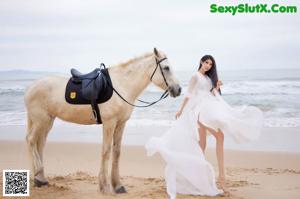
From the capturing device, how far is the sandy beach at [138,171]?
5.36 meters

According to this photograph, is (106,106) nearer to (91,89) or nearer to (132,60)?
(91,89)

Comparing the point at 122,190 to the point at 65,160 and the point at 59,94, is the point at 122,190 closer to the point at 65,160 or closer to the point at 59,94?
the point at 59,94

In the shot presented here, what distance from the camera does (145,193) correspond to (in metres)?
5.29

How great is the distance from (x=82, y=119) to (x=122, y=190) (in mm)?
977

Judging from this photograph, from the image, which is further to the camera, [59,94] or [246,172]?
[246,172]

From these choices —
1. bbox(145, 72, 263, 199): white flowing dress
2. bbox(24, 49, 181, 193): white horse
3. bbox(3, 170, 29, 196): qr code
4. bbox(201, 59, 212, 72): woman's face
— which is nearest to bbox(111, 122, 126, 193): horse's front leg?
bbox(24, 49, 181, 193): white horse

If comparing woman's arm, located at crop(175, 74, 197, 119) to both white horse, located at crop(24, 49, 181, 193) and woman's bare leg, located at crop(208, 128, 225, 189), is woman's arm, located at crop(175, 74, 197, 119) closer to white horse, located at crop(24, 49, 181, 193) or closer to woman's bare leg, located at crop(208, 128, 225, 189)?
white horse, located at crop(24, 49, 181, 193)

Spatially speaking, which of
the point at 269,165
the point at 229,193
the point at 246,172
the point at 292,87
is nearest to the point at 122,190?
the point at 229,193

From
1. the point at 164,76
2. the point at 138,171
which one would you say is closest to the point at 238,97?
the point at 138,171

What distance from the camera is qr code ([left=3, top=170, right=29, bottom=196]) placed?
5.08m

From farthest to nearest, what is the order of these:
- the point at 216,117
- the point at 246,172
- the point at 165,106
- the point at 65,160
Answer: the point at 165,106 < the point at 65,160 < the point at 246,172 < the point at 216,117

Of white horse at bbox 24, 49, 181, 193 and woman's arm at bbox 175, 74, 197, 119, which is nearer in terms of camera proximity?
white horse at bbox 24, 49, 181, 193

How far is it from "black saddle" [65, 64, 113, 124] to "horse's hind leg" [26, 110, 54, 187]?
1.51ft

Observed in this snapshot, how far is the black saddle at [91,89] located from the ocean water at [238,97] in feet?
21.6
